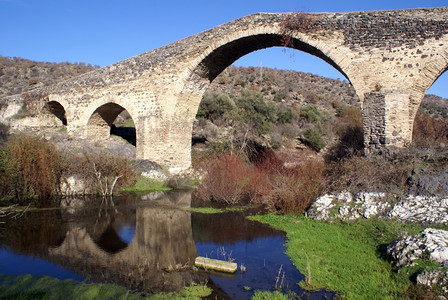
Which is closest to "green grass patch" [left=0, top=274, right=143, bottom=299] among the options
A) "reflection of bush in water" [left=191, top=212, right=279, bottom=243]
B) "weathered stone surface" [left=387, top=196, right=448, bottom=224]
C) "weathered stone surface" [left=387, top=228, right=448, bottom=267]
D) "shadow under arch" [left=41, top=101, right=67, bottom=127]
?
"reflection of bush in water" [left=191, top=212, right=279, bottom=243]

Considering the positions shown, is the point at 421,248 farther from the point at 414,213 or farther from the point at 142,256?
the point at 142,256

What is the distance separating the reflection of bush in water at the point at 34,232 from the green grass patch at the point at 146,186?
3793mm

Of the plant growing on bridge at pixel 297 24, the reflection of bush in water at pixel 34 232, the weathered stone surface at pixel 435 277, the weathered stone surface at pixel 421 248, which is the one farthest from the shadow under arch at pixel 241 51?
the reflection of bush in water at pixel 34 232

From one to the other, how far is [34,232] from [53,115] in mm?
15108

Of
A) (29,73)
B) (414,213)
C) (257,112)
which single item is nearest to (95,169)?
(414,213)

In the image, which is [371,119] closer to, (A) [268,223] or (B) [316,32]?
(B) [316,32]

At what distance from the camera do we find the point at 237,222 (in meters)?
8.30

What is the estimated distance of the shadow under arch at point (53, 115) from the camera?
64.8ft

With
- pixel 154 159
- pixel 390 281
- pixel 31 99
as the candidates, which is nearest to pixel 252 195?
pixel 154 159

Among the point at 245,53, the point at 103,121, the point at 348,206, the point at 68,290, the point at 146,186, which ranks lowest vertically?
the point at 68,290

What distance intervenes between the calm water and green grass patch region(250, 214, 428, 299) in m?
0.25

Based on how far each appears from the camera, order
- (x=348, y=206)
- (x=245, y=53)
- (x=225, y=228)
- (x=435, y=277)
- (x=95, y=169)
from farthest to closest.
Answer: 1. (x=245, y=53)
2. (x=95, y=169)
3. (x=225, y=228)
4. (x=348, y=206)
5. (x=435, y=277)

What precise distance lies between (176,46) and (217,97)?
9.84m

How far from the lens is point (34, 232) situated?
724 centimetres
